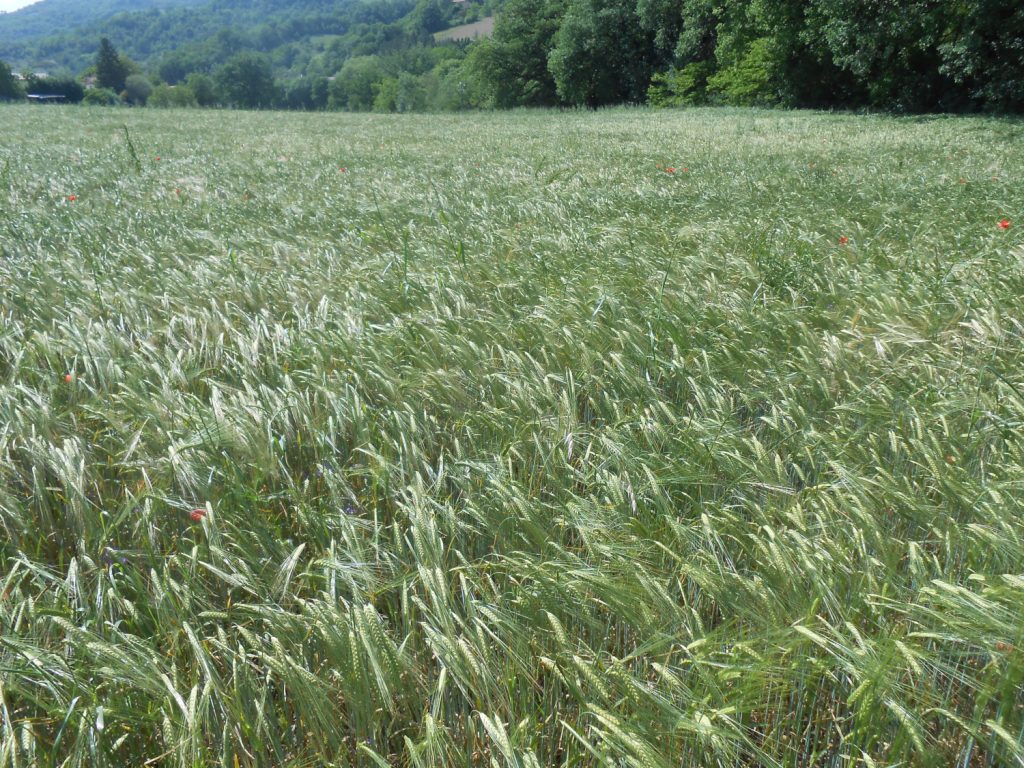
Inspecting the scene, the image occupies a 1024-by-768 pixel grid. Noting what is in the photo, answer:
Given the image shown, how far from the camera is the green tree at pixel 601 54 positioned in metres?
41.5

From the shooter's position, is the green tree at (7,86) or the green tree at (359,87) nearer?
the green tree at (7,86)

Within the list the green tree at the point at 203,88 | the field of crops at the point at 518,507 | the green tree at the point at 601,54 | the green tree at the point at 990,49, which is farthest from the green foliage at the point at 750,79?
the green tree at the point at 203,88

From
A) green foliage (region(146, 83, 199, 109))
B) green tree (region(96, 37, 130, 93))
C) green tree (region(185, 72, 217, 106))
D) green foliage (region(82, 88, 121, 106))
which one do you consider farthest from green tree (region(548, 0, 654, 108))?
green tree (region(96, 37, 130, 93))

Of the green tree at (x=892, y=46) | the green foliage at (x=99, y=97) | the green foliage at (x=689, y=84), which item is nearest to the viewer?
the green tree at (x=892, y=46)

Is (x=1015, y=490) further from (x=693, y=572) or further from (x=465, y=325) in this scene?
(x=465, y=325)

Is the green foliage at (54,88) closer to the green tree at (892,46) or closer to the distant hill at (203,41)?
the distant hill at (203,41)

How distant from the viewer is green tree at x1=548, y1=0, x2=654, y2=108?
136 ft

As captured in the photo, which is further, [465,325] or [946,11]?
[946,11]

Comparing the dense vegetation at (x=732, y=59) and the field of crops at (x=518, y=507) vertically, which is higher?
the dense vegetation at (x=732, y=59)

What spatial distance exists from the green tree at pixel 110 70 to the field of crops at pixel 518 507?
10737 cm

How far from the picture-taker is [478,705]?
1.25m

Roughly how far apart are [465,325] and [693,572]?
1.85 m

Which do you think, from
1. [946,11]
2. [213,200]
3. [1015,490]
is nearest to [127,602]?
[1015,490]

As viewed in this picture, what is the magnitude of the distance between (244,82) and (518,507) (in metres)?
106
